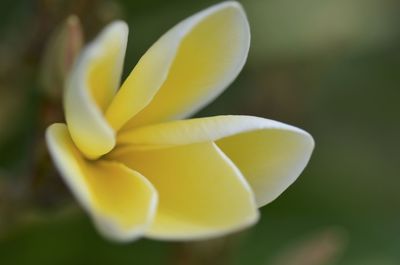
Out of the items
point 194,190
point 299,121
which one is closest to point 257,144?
point 194,190

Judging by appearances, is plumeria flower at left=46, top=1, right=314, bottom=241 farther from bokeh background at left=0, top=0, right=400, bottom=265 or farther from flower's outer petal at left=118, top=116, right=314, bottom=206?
bokeh background at left=0, top=0, right=400, bottom=265

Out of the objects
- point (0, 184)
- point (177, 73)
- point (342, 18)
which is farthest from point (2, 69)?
point (342, 18)

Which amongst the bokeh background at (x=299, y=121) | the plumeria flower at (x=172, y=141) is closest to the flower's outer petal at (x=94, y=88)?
the plumeria flower at (x=172, y=141)

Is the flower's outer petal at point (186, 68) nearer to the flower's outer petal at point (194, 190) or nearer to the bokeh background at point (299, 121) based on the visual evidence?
Answer: the flower's outer petal at point (194, 190)

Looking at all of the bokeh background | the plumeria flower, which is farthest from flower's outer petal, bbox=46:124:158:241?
the bokeh background

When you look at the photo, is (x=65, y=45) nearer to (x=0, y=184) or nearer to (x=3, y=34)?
(x=0, y=184)
